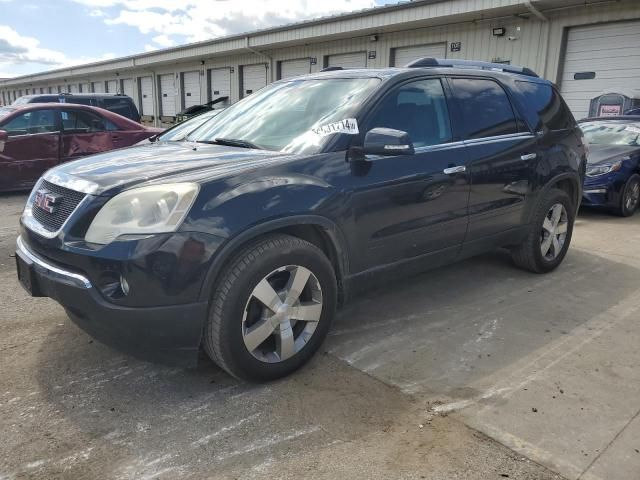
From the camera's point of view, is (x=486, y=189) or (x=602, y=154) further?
(x=602, y=154)

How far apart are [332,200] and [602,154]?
668 cm

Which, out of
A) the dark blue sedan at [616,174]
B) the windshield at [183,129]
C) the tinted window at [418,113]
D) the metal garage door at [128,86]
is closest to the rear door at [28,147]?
the windshield at [183,129]

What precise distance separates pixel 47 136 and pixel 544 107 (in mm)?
7636

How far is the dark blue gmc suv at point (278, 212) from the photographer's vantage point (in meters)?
2.51

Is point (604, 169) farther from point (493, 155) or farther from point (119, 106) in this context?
point (119, 106)

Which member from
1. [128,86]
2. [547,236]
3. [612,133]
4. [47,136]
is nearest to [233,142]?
[547,236]

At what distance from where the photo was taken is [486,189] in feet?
13.1

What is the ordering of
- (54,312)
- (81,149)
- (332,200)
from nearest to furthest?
(332,200), (54,312), (81,149)

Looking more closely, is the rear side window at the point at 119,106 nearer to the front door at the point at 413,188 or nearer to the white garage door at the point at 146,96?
the front door at the point at 413,188

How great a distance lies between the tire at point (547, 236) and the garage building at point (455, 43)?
2873 millimetres

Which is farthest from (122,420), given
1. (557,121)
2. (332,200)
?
(557,121)

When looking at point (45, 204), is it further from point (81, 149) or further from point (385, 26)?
point (385, 26)

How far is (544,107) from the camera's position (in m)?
4.74

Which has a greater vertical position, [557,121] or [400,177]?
[557,121]
